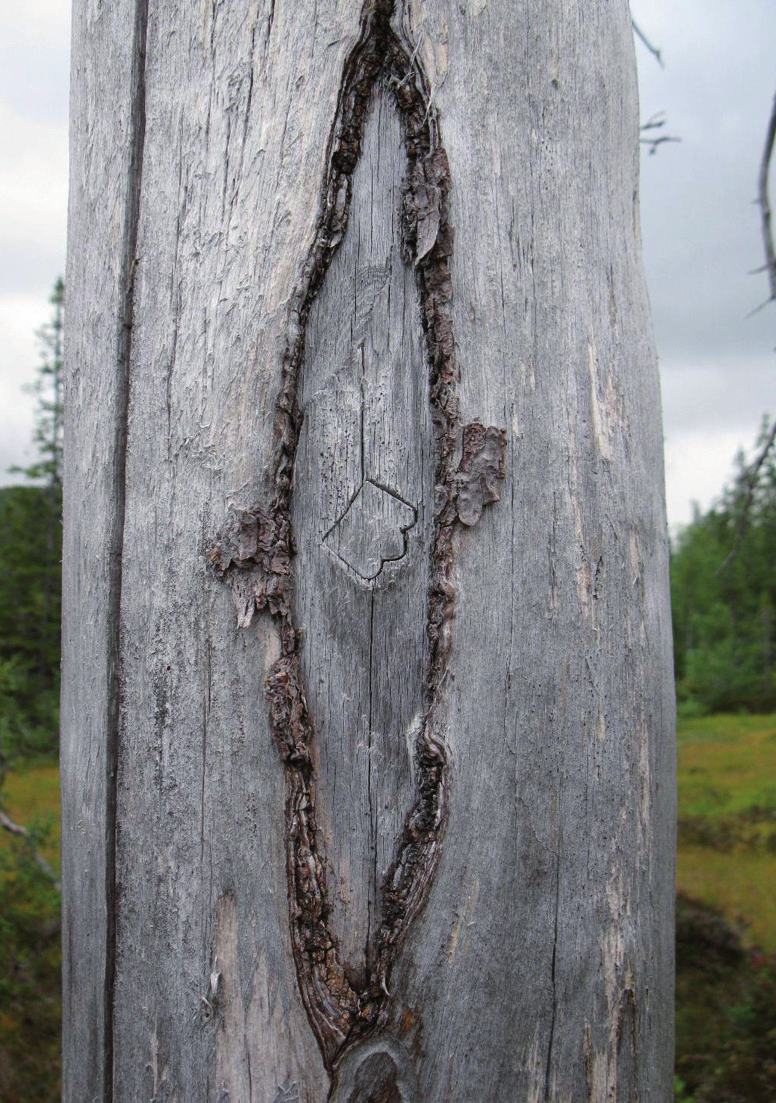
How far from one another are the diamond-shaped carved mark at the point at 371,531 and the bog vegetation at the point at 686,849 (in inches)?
61.0

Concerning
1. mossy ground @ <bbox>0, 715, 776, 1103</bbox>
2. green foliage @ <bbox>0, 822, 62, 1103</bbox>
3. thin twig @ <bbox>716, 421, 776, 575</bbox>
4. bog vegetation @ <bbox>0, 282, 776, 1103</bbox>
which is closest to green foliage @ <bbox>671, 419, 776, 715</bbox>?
bog vegetation @ <bbox>0, 282, 776, 1103</bbox>

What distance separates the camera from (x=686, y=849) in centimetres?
1395

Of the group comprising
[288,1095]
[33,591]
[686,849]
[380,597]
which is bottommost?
[686,849]

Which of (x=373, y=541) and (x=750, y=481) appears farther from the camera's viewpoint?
(x=750, y=481)

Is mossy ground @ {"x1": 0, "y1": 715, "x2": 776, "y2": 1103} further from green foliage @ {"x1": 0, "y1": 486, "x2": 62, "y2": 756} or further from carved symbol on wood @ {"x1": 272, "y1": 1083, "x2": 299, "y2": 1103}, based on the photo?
green foliage @ {"x1": 0, "y1": 486, "x2": 62, "y2": 756}

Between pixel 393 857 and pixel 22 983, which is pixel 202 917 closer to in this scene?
pixel 393 857

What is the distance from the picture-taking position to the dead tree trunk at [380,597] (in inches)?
41.8

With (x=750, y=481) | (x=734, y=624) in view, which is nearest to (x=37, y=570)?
(x=750, y=481)

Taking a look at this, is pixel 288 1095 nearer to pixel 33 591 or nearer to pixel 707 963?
pixel 707 963

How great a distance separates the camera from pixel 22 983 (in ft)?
26.7

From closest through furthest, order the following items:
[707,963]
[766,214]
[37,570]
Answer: [766,214] < [707,963] < [37,570]

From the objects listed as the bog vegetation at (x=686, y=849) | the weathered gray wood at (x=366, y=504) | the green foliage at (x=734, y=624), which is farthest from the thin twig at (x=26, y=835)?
the green foliage at (x=734, y=624)

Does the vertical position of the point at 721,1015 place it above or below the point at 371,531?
below

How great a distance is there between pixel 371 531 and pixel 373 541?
2 centimetres
